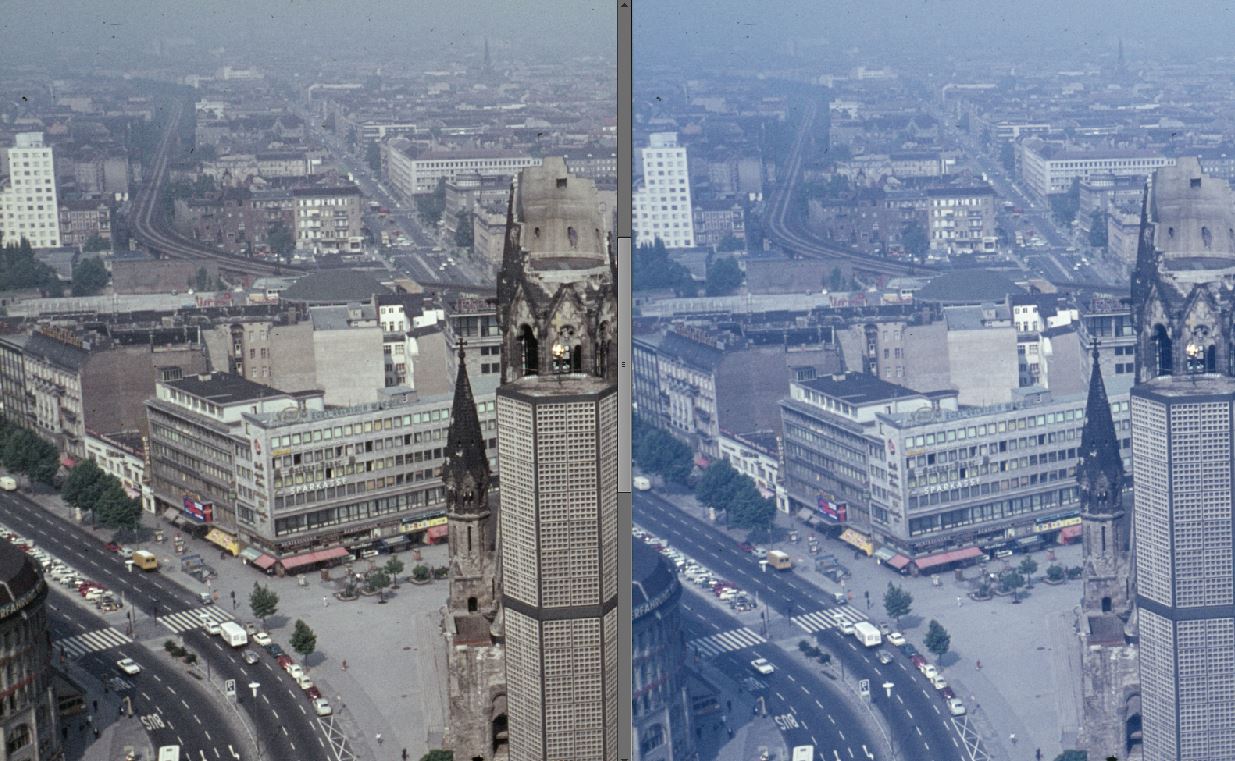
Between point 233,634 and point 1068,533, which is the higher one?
point 1068,533

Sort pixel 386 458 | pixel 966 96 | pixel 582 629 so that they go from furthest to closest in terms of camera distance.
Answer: pixel 386 458 < pixel 966 96 < pixel 582 629

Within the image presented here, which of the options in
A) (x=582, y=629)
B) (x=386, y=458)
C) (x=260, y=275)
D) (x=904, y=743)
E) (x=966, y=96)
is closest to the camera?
(x=582, y=629)

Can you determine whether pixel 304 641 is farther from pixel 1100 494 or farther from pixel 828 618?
pixel 1100 494

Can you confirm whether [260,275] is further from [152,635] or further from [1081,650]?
[1081,650]

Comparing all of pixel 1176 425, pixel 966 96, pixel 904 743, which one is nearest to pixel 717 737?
pixel 904 743

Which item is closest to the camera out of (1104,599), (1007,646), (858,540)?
(1104,599)

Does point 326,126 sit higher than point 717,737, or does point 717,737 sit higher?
point 326,126

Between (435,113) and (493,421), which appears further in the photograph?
(435,113)

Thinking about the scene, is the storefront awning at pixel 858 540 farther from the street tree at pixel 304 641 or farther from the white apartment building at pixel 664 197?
the street tree at pixel 304 641

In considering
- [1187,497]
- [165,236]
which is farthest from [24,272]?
[1187,497]
